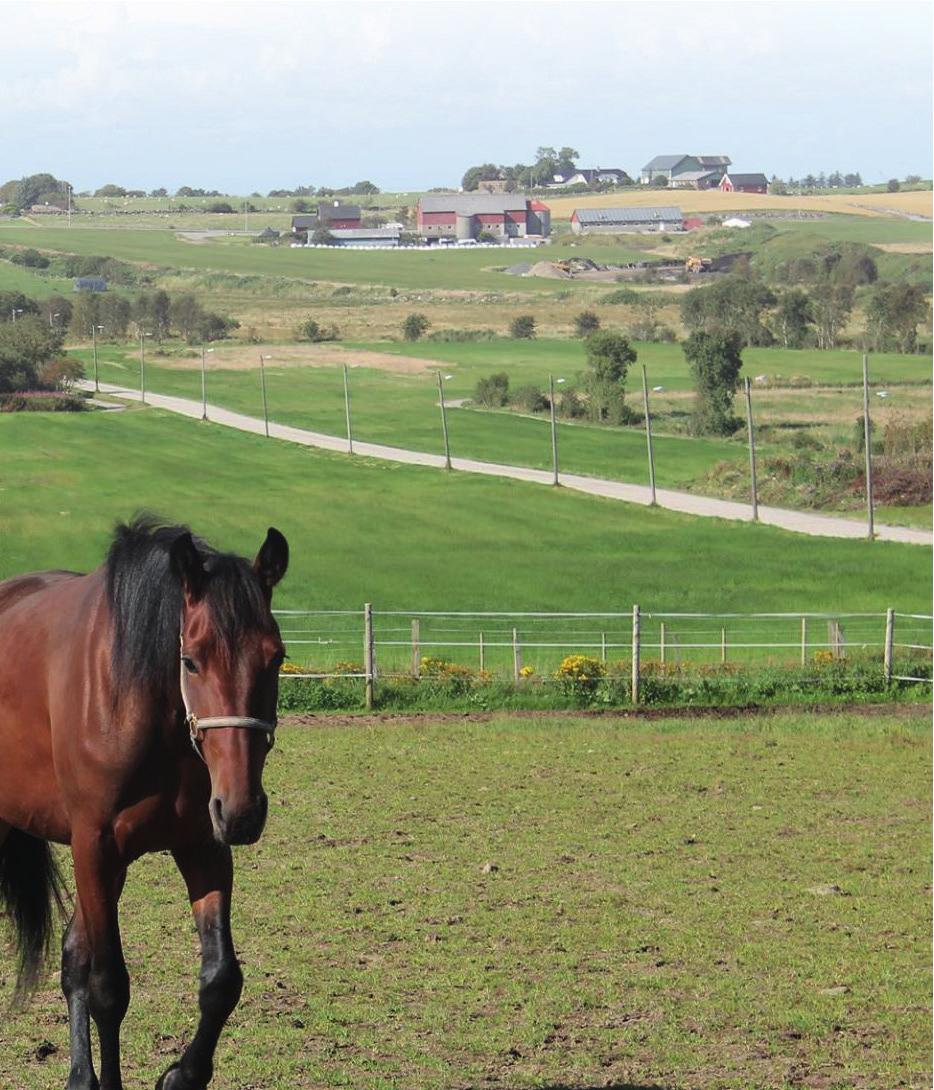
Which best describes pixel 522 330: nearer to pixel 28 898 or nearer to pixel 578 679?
pixel 578 679

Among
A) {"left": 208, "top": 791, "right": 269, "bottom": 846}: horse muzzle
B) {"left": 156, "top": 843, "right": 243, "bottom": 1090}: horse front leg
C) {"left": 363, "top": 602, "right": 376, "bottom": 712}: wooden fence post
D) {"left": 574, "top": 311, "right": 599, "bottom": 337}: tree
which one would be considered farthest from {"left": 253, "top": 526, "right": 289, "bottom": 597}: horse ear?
{"left": 574, "top": 311, "right": 599, "bottom": 337}: tree

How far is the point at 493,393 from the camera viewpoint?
91125 millimetres

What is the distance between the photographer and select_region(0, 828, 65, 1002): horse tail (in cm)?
859

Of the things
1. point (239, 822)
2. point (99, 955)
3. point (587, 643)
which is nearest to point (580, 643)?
point (587, 643)

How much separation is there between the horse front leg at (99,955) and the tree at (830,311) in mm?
122463

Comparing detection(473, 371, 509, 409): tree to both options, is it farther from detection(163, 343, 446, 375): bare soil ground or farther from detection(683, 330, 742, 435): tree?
detection(163, 343, 446, 375): bare soil ground

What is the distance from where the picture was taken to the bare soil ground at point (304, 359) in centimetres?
10606

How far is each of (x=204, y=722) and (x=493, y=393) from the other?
280 feet

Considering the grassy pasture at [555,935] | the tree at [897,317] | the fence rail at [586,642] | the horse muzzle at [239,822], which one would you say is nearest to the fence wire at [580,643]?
A: the fence rail at [586,642]

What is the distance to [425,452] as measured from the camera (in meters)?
74.4

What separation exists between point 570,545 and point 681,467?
1930 cm

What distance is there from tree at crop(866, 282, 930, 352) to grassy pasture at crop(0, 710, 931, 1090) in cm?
10434

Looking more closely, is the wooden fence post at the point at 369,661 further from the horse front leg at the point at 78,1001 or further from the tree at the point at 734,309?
the tree at the point at 734,309

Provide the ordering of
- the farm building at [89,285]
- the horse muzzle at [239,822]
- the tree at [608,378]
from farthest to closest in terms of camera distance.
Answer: the farm building at [89,285], the tree at [608,378], the horse muzzle at [239,822]
